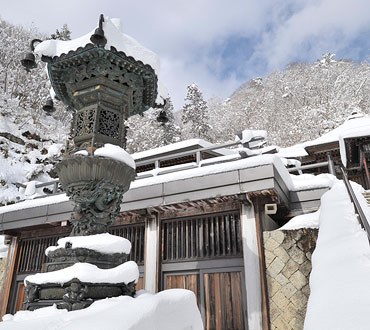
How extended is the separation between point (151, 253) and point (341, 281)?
19.5 ft

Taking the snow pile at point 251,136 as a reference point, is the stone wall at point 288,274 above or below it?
below

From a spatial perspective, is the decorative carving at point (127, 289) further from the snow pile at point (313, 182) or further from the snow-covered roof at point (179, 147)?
the snow-covered roof at point (179, 147)

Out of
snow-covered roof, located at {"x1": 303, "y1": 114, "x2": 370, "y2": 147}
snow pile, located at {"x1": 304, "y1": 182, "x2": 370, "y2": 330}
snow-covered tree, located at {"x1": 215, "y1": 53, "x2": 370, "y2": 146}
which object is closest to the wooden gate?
A: snow pile, located at {"x1": 304, "y1": 182, "x2": 370, "y2": 330}

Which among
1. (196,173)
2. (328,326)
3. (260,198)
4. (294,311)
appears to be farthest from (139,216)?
(328,326)

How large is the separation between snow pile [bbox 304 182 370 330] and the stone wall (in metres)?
1.88

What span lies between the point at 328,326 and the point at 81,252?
8.28ft

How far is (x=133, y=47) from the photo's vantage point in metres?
4.45

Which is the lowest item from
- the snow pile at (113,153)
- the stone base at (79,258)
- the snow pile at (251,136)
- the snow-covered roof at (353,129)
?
the stone base at (79,258)

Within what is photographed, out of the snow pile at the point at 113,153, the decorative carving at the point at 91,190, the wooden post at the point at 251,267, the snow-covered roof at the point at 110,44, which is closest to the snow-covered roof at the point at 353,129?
the wooden post at the point at 251,267

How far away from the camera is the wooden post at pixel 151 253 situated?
7.66m

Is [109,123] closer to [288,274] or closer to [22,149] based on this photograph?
[288,274]

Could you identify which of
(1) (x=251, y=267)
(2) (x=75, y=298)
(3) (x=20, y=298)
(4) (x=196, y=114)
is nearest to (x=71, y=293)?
(2) (x=75, y=298)

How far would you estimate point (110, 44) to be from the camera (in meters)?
4.12

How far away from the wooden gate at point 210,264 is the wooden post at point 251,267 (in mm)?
260
